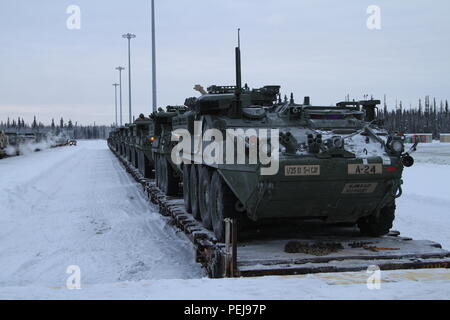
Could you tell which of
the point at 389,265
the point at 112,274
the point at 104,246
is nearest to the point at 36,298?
the point at 112,274

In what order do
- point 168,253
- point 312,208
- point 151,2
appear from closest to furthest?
1. point 312,208
2. point 168,253
3. point 151,2

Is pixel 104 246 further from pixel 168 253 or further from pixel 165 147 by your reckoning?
pixel 165 147

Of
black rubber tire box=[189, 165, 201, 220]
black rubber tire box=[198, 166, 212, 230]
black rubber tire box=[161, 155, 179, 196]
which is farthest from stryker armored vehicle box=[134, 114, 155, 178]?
black rubber tire box=[198, 166, 212, 230]

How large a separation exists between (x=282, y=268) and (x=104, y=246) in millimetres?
4634

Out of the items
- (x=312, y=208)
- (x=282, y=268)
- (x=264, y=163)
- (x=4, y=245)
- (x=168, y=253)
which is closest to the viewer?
(x=282, y=268)

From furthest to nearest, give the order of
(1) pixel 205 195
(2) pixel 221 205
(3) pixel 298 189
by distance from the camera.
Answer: (1) pixel 205 195, (2) pixel 221 205, (3) pixel 298 189

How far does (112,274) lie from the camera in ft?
27.4

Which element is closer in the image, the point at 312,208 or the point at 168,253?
the point at 312,208

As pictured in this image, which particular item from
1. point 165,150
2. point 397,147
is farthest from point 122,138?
point 397,147

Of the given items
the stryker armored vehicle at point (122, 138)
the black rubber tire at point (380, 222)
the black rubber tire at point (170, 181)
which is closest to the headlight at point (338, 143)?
the black rubber tire at point (380, 222)

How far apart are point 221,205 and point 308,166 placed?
1.62 metres

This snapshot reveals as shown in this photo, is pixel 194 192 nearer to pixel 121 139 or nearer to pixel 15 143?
pixel 121 139

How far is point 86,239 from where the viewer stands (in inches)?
431

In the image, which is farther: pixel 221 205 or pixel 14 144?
pixel 14 144
